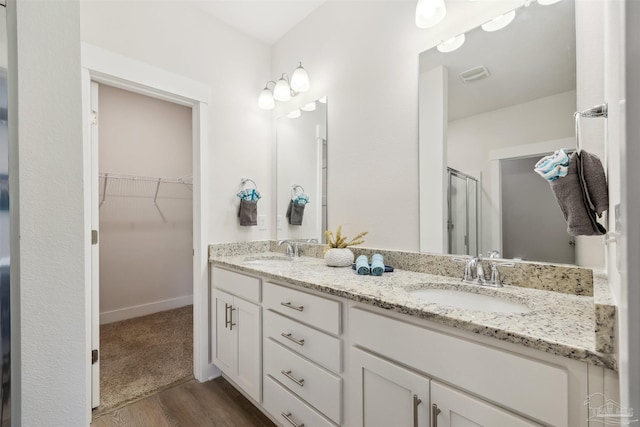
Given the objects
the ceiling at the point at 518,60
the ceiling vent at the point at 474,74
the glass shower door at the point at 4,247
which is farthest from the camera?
the ceiling vent at the point at 474,74

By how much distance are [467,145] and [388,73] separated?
65 cm

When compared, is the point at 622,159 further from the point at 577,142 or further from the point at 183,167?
the point at 183,167

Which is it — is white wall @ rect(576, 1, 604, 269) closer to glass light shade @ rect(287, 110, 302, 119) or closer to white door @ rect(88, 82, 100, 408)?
glass light shade @ rect(287, 110, 302, 119)

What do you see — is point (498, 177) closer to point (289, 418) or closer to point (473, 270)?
point (473, 270)

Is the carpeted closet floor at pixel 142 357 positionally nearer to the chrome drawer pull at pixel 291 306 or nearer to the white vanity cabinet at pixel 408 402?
the chrome drawer pull at pixel 291 306

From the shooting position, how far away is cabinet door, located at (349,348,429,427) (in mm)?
900

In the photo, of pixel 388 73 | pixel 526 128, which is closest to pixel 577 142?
pixel 526 128

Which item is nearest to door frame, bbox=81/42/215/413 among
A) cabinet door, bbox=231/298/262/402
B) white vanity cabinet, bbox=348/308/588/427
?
cabinet door, bbox=231/298/262/402

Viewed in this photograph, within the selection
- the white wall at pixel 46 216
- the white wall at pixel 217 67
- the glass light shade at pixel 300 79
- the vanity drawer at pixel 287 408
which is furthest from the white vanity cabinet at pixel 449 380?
the glass light shade at pixel 300 79

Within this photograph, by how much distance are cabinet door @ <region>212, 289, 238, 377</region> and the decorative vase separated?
0.69 metres

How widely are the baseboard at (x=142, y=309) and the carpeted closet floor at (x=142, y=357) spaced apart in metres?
0.07

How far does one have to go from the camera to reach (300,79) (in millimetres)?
2043

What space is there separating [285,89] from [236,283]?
4.84 feet

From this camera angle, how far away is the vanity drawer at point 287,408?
124 centimetres
